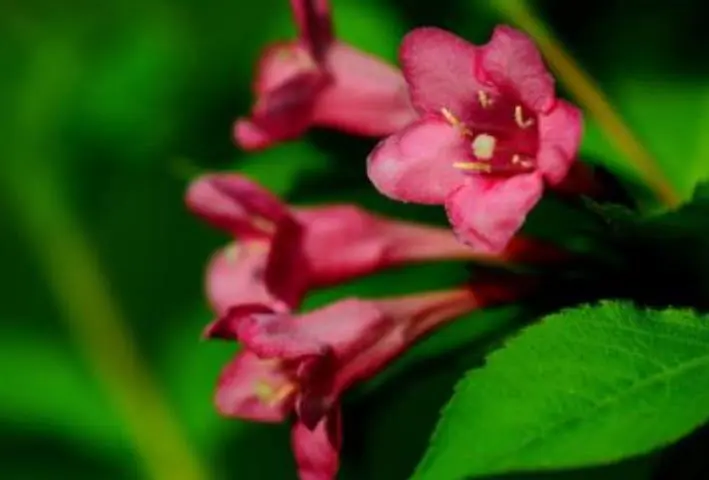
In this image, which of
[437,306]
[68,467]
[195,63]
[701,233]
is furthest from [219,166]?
[701,233]

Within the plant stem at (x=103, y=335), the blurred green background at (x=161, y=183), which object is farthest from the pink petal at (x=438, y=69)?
the plant stem at (x=103, y=335)

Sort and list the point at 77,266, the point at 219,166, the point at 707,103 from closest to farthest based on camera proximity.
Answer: the point at 707,103
the point at 219,166
the point at 77,266

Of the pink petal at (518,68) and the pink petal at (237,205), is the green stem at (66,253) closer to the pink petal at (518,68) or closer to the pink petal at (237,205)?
the pink petal at (237,205)

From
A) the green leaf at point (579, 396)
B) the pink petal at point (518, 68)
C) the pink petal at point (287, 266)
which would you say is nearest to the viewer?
the green leaf at point (579, 396)

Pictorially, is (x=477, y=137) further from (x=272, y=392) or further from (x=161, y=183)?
(x=161, y=183)

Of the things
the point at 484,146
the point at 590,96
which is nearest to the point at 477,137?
the point at 484,146

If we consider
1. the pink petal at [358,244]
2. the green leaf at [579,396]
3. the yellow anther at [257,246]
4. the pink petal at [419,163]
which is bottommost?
the yellow anther at [257,246]

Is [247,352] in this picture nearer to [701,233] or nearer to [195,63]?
[701,233]
